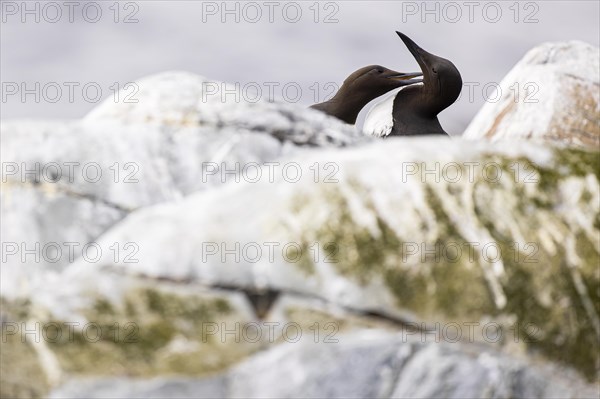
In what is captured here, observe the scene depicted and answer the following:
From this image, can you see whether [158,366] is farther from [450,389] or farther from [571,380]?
[571,380]

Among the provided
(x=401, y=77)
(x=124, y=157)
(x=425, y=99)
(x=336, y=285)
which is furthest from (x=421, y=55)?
(x=336, y=285)

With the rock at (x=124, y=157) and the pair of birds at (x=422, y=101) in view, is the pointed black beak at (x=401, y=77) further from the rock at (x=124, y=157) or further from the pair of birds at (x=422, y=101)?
the rock at (x=124, y=157)

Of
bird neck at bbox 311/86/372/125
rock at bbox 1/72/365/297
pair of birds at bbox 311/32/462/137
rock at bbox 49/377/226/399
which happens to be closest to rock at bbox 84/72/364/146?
rock at bbox 1/72/365/297

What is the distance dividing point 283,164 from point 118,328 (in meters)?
1.10

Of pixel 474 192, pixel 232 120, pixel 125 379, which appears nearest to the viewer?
pixel 125 379

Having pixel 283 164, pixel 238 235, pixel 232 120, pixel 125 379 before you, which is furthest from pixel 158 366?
pixel 232 120

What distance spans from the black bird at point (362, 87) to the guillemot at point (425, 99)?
886 mm

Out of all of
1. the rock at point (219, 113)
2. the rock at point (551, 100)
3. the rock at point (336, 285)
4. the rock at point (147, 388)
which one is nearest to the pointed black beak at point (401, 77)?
the rock at point (551, 100)

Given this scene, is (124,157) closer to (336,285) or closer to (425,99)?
(336,285)

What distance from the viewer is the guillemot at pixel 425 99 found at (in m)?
11.0

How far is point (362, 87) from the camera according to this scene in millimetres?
12203

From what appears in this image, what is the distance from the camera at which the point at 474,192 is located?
216 inches

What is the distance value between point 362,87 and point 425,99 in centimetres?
124

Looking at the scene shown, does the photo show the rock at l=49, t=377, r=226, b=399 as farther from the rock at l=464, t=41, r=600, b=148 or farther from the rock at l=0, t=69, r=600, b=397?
the rock at l=464, t=41, r=600, b=148
